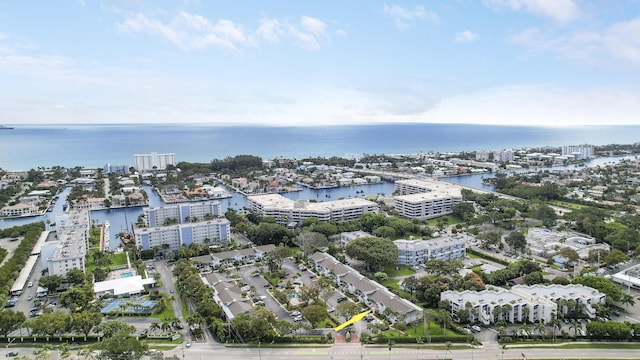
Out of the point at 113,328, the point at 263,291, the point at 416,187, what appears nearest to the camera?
the point at 113,328

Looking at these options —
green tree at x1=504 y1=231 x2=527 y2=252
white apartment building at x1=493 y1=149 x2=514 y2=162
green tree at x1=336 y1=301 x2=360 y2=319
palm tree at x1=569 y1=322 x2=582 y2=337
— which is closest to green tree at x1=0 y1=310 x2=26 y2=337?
green tree at x1=336 y1=301 x2=360 y2=319

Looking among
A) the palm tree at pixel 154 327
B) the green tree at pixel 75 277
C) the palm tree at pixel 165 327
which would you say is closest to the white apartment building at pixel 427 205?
the palm tree at pixel 165 327

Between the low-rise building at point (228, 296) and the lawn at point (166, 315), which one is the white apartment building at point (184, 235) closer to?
the low-rise building at point (228, 296)

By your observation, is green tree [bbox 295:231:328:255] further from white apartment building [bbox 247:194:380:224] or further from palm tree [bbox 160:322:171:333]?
palm tree [bbox 160:322:171:333]

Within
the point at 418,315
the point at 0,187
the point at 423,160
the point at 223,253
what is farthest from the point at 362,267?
the point at 423,160

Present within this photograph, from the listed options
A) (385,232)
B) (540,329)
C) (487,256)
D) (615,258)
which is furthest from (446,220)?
(540,329)

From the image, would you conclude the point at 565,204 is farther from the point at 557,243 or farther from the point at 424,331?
the point at 424,331
